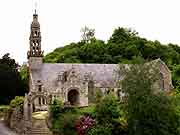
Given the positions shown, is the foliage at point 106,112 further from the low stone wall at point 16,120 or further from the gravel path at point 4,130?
the gravel path at point 4,130

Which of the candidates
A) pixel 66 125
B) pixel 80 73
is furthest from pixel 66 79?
pixel 66 125

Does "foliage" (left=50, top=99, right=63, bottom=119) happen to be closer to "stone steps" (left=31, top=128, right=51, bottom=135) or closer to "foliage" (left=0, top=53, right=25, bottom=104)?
"stone steps" (left=31, top=128, right=51, bottom=135)

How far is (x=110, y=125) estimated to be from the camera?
34781mm

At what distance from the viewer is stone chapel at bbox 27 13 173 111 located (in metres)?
51.5

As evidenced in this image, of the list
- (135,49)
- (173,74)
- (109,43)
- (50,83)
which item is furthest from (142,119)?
(109,43)

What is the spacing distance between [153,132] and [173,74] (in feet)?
103

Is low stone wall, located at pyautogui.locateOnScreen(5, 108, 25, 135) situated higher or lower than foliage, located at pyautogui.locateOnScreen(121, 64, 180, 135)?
lower

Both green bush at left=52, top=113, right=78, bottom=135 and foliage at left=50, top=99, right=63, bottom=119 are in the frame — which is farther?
foliage at left=50, top=99, right=63, bottom=119

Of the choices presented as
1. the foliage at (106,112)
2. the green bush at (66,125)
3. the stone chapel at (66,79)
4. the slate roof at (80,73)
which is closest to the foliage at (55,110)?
the green bush at (66,125)

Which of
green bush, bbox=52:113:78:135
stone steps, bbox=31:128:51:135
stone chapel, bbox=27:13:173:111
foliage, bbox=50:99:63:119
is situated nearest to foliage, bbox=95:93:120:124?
green bush, bbox=52:113:78:135

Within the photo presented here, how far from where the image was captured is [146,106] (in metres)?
31.9

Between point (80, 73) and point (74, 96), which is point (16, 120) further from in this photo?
point (80, 73)

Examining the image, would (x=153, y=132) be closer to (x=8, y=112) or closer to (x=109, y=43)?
(x=8, y=112)

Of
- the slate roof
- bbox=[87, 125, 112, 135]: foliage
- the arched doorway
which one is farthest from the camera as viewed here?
the slate roof
